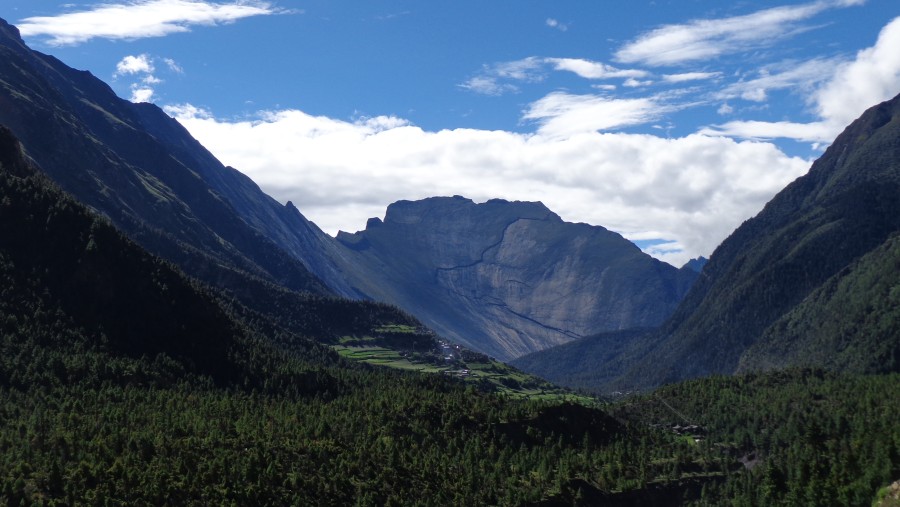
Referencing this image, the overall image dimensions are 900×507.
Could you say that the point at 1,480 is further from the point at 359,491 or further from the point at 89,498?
the point at 359,491

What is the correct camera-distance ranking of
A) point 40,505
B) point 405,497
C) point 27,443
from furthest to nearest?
point 405,497 → point 27,443 → point 40,505

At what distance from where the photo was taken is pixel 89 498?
527 ft

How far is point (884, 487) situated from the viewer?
648 feet

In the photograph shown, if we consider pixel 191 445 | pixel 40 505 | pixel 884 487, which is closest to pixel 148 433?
pixel 191 445

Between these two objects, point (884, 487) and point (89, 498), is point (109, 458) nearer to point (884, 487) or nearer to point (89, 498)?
point (89, 498)

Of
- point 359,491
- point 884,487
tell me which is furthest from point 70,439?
point 884,487

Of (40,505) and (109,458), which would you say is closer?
(40,505)

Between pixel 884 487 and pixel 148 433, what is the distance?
14253 cm

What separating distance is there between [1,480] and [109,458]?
2037 cm

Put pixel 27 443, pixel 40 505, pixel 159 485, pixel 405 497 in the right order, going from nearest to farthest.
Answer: pixel 40 505 < pixel 159 485 < pixel 27 443 < pixel 405 497

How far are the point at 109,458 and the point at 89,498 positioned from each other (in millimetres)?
18797

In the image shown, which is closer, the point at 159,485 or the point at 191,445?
the point at 159,485

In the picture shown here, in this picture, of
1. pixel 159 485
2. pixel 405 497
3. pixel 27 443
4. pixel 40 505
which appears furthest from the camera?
pixel 405 497

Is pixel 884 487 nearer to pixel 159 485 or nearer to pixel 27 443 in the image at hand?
pixel 159 485
